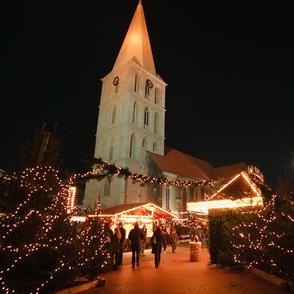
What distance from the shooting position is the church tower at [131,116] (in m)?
43.6

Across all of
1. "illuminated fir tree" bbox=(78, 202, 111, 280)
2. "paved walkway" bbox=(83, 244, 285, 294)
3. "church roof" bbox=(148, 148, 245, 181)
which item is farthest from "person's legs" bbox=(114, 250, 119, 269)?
"church roof" bbox=(148, 148, 245, 181)

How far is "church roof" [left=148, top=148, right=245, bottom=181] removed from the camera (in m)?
45.1

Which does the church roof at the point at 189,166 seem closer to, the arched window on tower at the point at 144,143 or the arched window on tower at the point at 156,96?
the arched window on tower at the point at 144,143

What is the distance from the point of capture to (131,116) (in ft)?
153

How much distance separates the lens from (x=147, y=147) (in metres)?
47.2

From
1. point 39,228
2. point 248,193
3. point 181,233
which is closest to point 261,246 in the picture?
point 248,193

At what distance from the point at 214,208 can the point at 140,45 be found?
44249mm

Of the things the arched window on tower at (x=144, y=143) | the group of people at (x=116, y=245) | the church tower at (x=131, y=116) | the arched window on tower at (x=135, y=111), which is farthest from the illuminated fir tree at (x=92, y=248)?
the arched window on tower at (x=135, y=111)

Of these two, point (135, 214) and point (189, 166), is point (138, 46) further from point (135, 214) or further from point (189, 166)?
point (135, 214)

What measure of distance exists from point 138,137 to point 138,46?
17.2 meters

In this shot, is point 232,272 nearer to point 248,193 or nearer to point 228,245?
point 228,245

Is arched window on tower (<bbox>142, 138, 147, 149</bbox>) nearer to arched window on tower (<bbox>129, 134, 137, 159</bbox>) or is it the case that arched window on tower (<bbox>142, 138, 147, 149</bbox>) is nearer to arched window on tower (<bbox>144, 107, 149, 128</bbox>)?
arched window on tower (<bbox>129, 134, 137, 159</bbox>)

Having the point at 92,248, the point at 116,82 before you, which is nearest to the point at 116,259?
the point at 92,248

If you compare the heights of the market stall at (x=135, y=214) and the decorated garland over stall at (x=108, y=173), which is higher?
the decorated garland over stall at (x=108, y=173)
